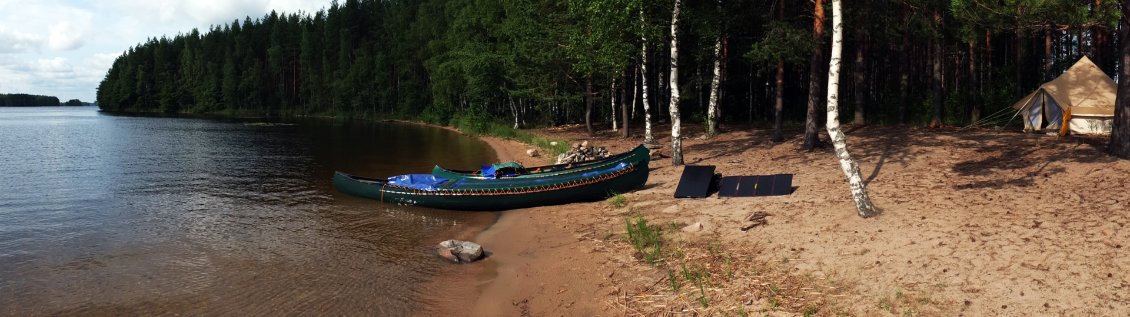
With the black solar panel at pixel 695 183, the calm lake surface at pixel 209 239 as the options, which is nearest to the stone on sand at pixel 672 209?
the black solar panel at pixel 695 183

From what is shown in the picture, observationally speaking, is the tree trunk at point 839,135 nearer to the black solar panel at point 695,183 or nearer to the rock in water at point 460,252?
the black solar panel at point 695,183

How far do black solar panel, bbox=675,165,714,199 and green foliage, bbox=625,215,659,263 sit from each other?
197 cm

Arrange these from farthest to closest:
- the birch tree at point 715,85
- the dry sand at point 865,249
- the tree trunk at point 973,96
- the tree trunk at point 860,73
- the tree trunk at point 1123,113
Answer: the tree trunk at point 973,96 → the tree trunk at point 860,73 → the birch tree at point 715,85 → the tree trunk at point 1123,113 → the dry sand at point 865,249

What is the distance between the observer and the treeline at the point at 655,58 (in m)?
22.0

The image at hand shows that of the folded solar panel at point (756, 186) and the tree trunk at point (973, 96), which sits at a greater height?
the tree trunk at point (973, 96)

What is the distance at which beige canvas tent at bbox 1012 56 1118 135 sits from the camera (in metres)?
21.8

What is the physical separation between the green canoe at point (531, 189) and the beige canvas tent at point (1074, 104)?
1535 centimetres

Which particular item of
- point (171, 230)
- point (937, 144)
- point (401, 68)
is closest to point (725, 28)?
point (937, 144)

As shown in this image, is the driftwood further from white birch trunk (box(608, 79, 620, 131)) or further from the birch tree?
white birch trunk (box(608, 79, 620, 131))

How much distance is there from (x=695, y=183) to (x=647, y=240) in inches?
152

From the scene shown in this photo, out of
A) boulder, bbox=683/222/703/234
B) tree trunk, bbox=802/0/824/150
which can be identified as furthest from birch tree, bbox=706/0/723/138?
boulder, bbox=683/222/703/234

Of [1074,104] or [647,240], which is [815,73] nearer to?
[1074,104]

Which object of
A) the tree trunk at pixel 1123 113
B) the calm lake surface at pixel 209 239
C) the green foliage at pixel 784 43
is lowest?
the calm lake surface at pixel 209 239

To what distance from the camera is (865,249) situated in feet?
31.9
